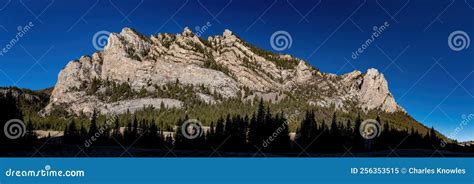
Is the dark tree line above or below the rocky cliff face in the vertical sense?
below

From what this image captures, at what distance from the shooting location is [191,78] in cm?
10131

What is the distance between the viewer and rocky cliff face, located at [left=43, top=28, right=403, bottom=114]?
89.2 meters

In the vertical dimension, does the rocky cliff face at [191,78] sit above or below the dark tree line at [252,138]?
above

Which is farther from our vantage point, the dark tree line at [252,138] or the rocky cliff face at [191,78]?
the rocky cliff face at [191,78]

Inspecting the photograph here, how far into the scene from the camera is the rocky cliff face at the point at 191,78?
89.2m

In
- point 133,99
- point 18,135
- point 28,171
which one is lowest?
point 28,171

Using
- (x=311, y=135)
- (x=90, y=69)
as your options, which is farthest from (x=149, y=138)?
(x=90, y=69)

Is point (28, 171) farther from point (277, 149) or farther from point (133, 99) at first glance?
point (133, 99)

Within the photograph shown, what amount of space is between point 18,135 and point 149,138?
13.2m

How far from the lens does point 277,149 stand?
43219mm

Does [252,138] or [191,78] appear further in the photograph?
[191,78]

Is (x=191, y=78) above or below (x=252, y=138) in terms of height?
above

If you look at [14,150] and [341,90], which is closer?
[14,150]

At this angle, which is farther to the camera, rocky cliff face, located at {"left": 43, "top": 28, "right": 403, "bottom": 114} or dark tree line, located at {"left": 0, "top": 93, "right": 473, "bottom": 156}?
rocky cliff face, located at {"left": 43, "top": 28, "right": 403, "bottom": 114}
